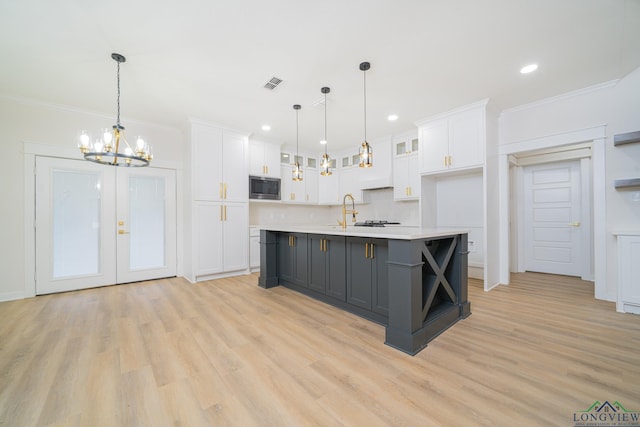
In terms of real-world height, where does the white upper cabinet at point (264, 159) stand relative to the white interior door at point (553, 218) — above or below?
above

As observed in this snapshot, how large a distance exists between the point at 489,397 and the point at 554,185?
4.91 meters

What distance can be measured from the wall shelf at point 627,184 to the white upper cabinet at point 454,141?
56.2 inches

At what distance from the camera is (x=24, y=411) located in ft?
4.63

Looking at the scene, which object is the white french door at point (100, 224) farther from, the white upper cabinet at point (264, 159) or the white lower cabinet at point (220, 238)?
the white upper cabinet at point (264, 159)

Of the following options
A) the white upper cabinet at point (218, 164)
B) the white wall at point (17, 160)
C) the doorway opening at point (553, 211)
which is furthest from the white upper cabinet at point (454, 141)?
the white wall at point (17, 160)

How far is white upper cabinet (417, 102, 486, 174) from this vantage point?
3645 mm

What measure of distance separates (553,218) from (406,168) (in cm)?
287

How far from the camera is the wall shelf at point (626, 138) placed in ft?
9.26

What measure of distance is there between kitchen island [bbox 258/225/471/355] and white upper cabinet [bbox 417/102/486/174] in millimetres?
1669

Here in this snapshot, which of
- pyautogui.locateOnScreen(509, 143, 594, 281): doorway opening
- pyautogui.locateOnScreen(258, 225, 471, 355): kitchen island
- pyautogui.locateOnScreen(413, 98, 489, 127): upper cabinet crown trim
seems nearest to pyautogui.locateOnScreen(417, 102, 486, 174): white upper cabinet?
pyautogui.locateOnScreen(413, 98, 489, 127): upper cabinet crown trim

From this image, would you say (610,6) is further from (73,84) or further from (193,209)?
(73,84)

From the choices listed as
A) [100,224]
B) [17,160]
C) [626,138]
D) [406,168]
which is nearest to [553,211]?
[626,138]

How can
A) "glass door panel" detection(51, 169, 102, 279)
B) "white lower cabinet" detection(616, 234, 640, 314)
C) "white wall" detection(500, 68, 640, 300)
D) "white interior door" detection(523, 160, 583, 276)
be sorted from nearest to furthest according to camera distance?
1. "white lower cabinet" detection(616, 234, 640, 314)
2. "white wall" detection(500, 68, 640, 300)
3. "glass door panel" detection(51, 169, 102, 279)
4. "white interior door" detection(523, 160, 583, 276)

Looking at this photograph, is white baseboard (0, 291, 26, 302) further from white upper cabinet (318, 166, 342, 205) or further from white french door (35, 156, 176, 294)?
white upper cabinet (318, 166, 342, 205)
